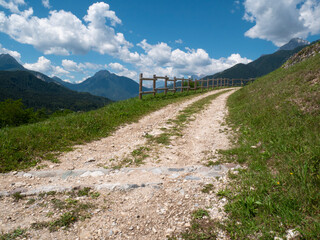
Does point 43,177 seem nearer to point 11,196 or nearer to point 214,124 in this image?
point 11,196

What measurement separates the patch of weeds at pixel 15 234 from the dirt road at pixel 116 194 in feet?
0.16

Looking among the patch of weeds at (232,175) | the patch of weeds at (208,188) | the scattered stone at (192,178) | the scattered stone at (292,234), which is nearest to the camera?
the scattered stone at (292,234)

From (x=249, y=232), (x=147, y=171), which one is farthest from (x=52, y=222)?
(x=249, y=232)

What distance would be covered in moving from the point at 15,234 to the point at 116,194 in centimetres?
162

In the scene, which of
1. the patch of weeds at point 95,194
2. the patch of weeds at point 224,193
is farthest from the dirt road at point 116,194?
the patch of weeds at point 224,193

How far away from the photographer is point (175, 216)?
3.02m

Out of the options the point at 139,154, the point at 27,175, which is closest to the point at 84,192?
the point at 27,175

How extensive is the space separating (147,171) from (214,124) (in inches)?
224

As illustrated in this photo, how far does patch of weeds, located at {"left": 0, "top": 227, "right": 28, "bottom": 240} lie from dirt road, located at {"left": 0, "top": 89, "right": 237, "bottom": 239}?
0.16 feet

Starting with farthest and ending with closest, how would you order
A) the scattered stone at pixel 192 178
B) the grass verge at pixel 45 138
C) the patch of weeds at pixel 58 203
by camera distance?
the grass verge at pixel 45 138, the scattered stone at pixel 192 178, the patch of weeds at pixel 58 203

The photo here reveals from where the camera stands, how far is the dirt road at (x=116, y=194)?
2.78 meters

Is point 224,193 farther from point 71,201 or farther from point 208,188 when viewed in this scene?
point 71,201

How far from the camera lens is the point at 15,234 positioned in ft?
8.46

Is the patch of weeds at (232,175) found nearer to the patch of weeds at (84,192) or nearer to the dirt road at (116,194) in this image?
the dirt road at (116,194)
